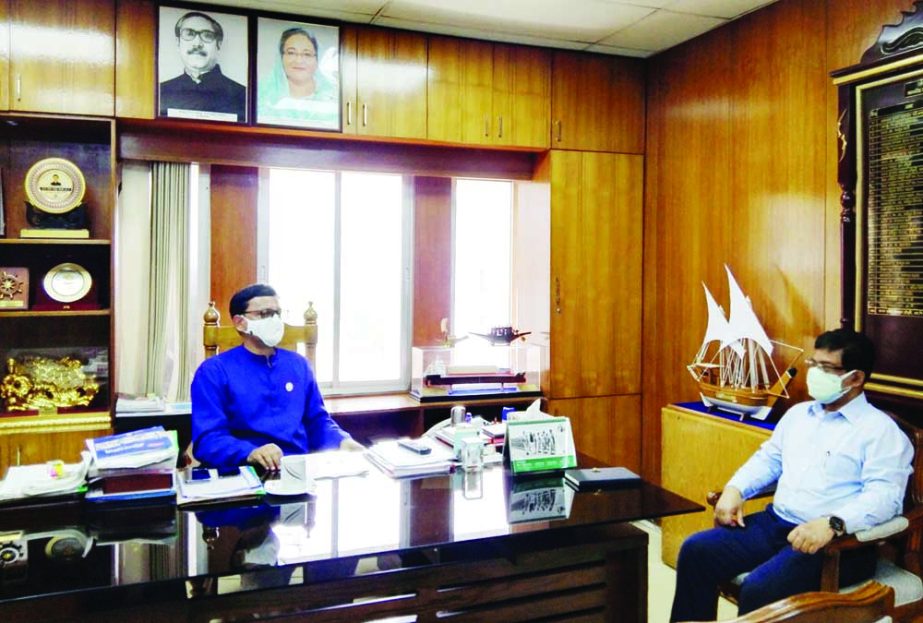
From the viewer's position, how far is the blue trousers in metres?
2.13

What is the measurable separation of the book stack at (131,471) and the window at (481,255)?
8.08 ft

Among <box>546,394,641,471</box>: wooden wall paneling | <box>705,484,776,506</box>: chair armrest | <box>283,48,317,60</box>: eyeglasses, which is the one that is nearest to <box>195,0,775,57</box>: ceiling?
<box>283,48,317,60</box>: eyeglasses

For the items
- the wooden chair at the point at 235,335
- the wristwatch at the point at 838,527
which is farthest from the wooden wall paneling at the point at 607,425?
the wristwatch at the point at 838,527

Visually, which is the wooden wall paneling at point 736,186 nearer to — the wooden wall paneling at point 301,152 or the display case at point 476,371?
the display case at point 476,371

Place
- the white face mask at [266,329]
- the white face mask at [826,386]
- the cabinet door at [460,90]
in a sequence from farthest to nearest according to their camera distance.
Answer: the cabinet door at [460,90] → the white face mask at [266,329] → the white face mask at [826,386]

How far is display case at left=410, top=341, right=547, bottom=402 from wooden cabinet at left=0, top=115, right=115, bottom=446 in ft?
5.01

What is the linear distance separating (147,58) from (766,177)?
2896mm

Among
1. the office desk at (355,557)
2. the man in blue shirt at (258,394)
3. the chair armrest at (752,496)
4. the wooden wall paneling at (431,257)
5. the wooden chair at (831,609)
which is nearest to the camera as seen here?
the wooden chair at (831,609)

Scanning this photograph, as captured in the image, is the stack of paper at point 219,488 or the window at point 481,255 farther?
the window at point 481,255

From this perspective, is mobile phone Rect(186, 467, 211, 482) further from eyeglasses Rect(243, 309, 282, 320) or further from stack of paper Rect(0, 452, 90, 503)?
eyeglasses Rect(243, 309, 282, 320)

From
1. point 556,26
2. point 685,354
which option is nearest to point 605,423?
point 685,354

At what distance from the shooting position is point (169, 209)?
3.62 meters

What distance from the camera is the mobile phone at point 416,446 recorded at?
7.87 feet

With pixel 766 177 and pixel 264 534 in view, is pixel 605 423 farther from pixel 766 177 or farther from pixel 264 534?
pixel 264 534
